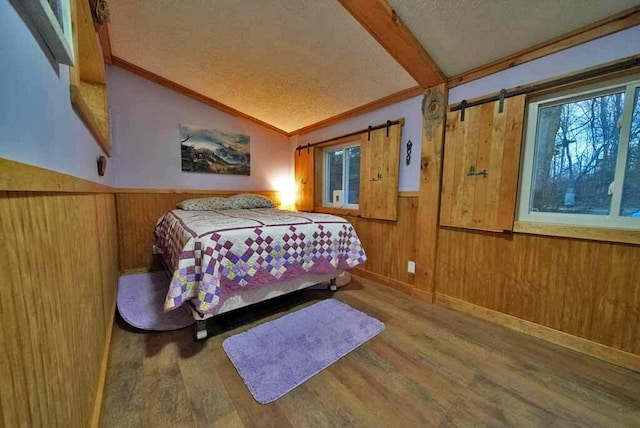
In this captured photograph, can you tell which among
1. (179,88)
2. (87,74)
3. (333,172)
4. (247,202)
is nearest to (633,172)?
(333,172)

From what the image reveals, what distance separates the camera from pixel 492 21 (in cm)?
151

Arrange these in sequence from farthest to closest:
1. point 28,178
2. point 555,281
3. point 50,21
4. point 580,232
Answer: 1. point 555,281
2. point 580,232
3. point 50,21
4. point 28,178

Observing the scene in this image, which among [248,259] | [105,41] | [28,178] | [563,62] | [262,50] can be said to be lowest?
[248,259]

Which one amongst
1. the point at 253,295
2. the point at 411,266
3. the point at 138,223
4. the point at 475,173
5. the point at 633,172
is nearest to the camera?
the point at 633,172

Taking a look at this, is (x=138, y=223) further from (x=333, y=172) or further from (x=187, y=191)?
(x=333, y=172)

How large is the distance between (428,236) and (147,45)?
3.23m

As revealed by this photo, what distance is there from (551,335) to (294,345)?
1.76 meters

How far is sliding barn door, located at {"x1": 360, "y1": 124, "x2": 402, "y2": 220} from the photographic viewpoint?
2.52 meters

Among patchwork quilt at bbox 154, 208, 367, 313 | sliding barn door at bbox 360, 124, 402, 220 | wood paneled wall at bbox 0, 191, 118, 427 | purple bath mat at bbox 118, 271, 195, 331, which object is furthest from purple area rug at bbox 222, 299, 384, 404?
sliding barn door at bbox 360, 124, 402, 220

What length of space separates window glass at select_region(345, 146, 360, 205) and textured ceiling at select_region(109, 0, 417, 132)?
567 millimetres

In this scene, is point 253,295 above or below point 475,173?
below

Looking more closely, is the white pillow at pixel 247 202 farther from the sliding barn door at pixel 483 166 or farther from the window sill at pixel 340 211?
the sliding barn door at pixel 483 166

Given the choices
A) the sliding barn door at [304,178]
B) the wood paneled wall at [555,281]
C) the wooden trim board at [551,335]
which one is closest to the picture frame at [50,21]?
the wood paneled wall at [555,281]

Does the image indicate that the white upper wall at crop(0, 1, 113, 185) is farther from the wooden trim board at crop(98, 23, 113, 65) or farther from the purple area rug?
the wooden trim board at crop(98, 23, 113, 65)
